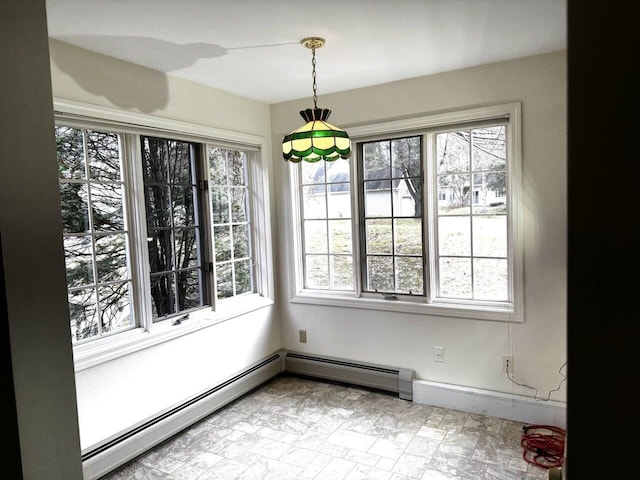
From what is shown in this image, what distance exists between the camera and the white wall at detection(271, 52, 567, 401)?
2.88 meters

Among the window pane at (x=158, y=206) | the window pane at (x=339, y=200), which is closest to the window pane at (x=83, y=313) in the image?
the window pane at (x=158, y=206)

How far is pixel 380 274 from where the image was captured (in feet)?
12.1

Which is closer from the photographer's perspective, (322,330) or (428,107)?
(428,107)

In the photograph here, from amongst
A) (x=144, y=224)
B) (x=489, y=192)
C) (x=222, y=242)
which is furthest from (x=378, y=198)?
(x=144, y=224)

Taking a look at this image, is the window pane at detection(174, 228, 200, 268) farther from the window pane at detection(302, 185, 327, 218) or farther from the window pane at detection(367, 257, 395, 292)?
the window pane at detection(367, 257, 395, 292)

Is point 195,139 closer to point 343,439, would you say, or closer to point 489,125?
point 489,125

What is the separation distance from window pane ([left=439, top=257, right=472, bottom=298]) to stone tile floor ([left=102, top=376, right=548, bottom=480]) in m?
0.91

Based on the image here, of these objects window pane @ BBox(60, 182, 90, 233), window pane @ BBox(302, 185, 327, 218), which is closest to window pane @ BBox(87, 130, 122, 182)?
window pane @ BBox(60, 182, 90, 233)

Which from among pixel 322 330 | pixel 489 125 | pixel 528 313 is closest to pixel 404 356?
pixel 322 330

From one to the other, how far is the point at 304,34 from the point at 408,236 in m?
1.79

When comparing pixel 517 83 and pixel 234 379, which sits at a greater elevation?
pixel 517 83

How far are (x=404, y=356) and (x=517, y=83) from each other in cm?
224
